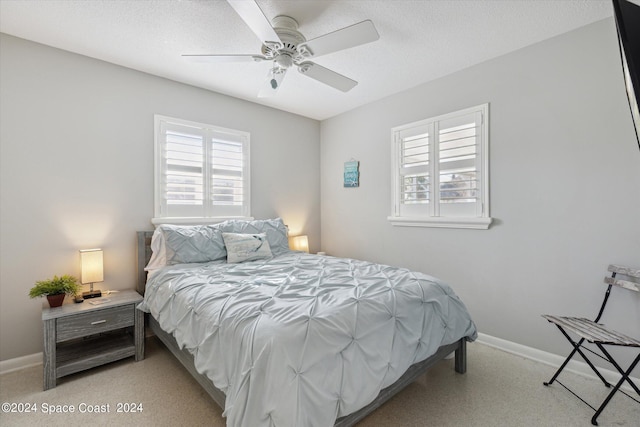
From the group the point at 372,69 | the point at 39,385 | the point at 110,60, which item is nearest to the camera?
the point at 39,385

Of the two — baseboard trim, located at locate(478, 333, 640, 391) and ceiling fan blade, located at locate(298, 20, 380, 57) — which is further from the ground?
ceiling fan blade, located at locate(298, 20, 380, 57)

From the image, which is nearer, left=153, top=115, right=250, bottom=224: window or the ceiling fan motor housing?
the ceiling fan motor housing

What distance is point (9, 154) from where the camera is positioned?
2.32 m

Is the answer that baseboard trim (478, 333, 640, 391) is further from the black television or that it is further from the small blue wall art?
the small blue wall art

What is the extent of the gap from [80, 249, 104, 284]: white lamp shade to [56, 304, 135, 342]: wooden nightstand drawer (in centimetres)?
36

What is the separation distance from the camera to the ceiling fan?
173 centimetres

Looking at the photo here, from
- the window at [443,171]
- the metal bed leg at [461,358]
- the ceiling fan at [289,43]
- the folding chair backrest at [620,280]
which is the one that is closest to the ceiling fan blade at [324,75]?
the ceiling fan at [289,43]

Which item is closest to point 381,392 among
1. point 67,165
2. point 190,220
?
point 190,220

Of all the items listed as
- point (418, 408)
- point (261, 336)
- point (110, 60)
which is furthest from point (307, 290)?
point (110, 60)

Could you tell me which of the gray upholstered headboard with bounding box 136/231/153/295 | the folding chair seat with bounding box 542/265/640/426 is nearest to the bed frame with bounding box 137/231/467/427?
the gray upholstered headboard with bounding box 136/231/153/295

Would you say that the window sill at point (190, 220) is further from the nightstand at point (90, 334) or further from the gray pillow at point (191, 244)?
the nightstand at point (90, 334)

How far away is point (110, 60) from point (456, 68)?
3.35 m

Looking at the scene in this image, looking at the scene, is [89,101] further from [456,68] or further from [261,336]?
[456,68]

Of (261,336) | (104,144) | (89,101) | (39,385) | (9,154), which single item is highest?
(89,101)
